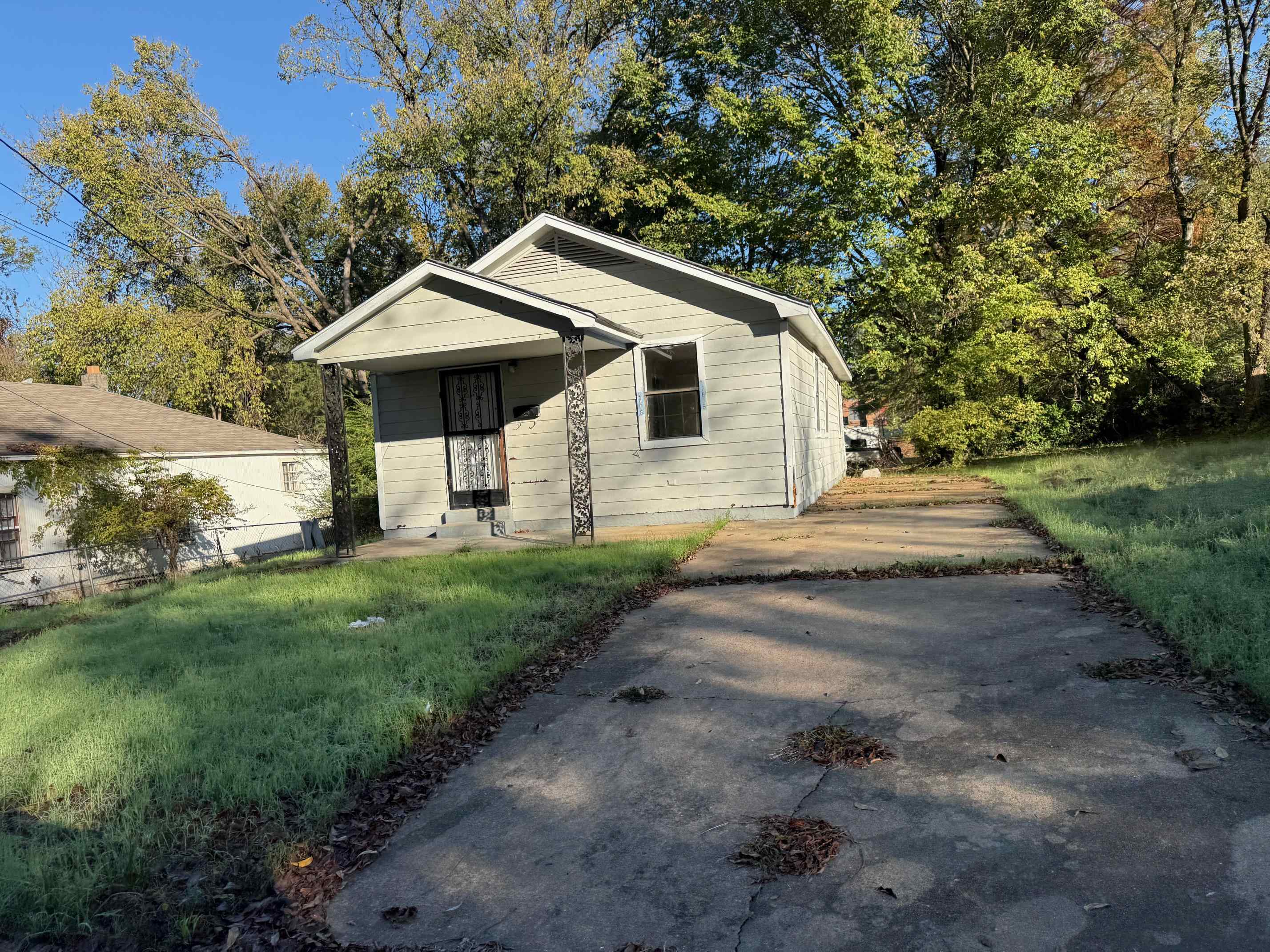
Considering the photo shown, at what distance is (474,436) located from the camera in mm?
13609

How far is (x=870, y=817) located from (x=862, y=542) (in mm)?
6662

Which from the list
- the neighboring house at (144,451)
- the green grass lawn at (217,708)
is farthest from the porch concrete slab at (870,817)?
the neighboring house at (144,451)

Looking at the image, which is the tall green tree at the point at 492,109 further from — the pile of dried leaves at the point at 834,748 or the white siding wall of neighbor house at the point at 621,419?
the pile of dried leaves at the point at 834,748

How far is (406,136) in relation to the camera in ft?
75.0

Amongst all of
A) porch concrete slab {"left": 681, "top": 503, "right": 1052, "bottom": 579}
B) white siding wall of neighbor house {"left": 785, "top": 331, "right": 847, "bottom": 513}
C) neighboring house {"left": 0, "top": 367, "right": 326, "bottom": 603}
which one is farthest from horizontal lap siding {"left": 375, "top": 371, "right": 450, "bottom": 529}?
neighboring house {"left": 0, "top": 367, "right": 326, "bottom": 603}

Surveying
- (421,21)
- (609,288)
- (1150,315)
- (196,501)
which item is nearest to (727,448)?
(609,288)

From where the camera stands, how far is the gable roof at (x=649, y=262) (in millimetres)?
11969

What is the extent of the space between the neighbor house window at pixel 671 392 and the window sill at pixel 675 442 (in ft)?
0.15

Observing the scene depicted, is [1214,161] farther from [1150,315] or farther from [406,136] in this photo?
[406,136]

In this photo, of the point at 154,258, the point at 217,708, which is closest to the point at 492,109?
the point at 154,258

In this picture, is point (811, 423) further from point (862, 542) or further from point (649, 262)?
point (862, 542)

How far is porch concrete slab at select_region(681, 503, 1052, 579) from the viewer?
8125 mm

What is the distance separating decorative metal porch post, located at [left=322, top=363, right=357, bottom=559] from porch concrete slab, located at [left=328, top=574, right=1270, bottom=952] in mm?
7441

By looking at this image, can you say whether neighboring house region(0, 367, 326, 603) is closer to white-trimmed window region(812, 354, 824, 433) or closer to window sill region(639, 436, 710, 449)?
window sill region(639, 436, 710, 449)
